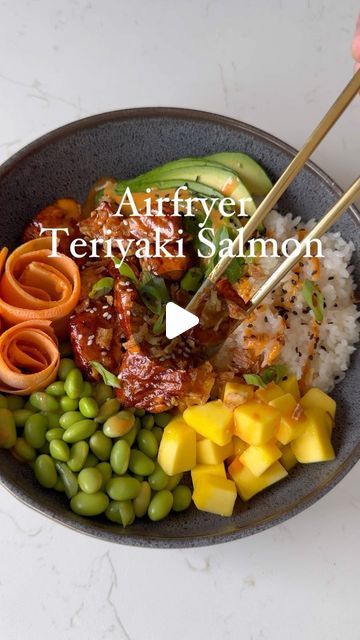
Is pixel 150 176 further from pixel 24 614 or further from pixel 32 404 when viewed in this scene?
pixel 24 614

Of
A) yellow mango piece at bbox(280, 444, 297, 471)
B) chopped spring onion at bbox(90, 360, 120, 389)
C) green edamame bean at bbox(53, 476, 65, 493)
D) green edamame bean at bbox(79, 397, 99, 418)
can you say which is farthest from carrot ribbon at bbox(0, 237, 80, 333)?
yellow mango piece at bbox(280, 444, 297, 471)

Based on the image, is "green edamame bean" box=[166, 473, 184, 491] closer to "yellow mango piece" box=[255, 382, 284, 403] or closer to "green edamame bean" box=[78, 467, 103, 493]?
"green edamame bean" box=[78, 467, 103, 493]

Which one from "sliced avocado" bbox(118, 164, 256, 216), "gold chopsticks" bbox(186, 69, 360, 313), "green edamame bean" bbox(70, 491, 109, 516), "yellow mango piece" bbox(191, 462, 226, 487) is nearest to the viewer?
"gold chopsticks" bbox(186, 69, 360, 313)

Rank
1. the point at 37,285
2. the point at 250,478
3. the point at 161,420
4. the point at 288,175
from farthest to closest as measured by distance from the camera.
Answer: the point at 37,285, the point at 161,420, the point at 250,478, the point at 288,175

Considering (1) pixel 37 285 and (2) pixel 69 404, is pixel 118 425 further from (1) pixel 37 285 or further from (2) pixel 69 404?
(1) pixel 37 285

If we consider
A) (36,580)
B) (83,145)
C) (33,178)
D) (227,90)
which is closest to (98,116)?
(83,145)

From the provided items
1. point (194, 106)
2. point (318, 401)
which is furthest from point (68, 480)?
point (194, 106)
